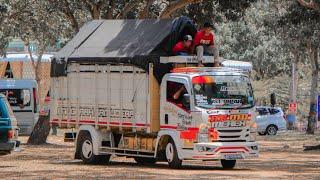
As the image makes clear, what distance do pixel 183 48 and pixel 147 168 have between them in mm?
3137

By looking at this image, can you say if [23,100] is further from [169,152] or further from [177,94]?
[177,94]

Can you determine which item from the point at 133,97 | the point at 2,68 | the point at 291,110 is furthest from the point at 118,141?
the point at 2,68

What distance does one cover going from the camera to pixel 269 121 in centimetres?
4888

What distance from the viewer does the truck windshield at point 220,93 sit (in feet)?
70.2

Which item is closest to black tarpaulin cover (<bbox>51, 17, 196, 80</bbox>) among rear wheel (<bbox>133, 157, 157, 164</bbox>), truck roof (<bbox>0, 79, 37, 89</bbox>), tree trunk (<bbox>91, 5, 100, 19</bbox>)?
rear wheel (<bbox>133, 157, 157, 164</bbox>)

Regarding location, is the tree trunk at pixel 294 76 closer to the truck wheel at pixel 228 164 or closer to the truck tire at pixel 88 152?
the truck tire at pixel 88 152

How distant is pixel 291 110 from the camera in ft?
178

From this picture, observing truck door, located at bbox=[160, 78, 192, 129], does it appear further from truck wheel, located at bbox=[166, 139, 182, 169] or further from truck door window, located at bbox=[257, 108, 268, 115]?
truck door window, located at bbox=[257, 108, 268, 115]

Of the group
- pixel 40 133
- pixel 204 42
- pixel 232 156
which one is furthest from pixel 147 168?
pixel 40 133

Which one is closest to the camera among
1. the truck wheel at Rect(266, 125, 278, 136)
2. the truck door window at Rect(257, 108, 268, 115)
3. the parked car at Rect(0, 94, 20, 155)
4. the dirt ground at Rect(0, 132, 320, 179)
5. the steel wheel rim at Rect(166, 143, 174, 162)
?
the dirt ground at Rect(0, 132, 320, 179)

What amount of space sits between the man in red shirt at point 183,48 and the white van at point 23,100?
61.7ft

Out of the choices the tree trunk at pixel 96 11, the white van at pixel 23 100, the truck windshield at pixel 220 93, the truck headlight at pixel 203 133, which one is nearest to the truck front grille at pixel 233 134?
the truck headlight at pixel 203 133

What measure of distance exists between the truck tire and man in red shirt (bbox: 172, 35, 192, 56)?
358 cm

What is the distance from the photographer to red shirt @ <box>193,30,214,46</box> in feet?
73.3
